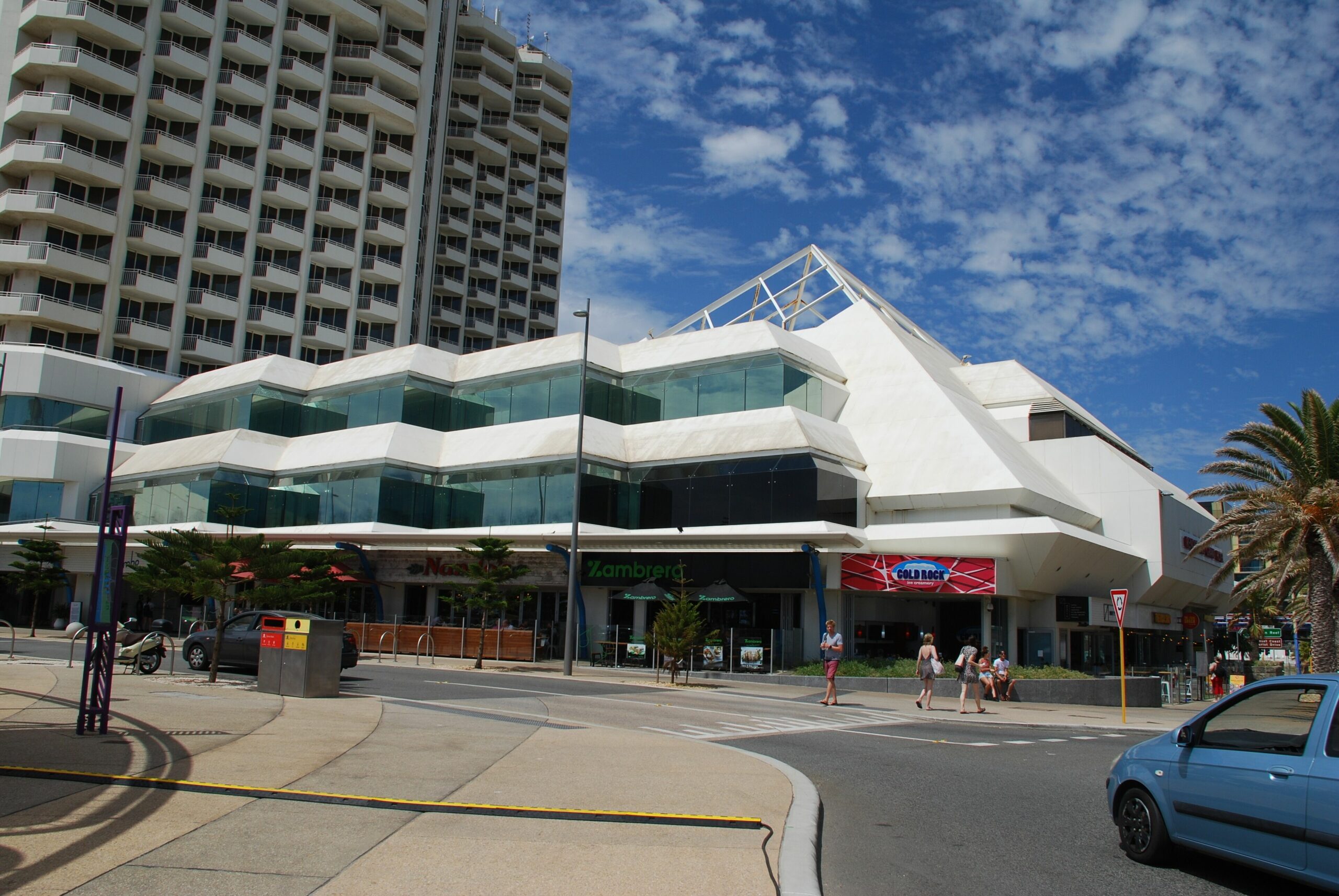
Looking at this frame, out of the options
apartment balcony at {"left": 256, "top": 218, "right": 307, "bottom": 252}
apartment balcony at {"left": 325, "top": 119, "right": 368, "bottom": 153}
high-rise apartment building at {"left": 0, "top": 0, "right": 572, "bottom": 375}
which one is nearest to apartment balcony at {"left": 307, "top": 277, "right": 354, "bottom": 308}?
high-rise apartment building at {"left": 0, "top": 0, "right": 572, "bottom": 375}

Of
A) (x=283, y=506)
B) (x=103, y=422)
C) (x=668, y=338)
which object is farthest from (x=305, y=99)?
(x=668, y=338)

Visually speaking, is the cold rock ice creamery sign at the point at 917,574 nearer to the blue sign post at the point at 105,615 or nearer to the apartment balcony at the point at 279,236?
the blue sign post at the point at 105,615

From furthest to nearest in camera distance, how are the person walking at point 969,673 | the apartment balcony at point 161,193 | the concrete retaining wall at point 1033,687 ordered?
the apartment balcony at point 161,193 < the concrete retaining wall at point 1033,687 < the person walking at point 969,673

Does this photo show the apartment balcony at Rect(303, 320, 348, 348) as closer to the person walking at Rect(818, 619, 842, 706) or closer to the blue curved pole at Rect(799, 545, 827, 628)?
the blue curved pole at Rect(799, 545, 827, 628)

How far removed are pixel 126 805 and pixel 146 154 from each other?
58638 mm

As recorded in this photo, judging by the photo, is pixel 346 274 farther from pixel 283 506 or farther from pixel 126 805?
pixel 126 805

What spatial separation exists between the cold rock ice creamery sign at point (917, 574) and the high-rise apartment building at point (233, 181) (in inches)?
1689

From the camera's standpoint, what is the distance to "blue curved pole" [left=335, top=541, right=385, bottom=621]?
38875mm

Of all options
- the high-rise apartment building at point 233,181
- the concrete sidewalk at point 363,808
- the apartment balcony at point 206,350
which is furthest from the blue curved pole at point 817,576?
the high-rise apartment building at point 233,181

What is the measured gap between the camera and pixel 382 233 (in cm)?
6675

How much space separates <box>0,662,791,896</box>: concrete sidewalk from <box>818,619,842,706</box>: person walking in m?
9.35

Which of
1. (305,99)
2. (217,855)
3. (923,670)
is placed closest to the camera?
(217,855)

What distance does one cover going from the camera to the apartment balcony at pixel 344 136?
64.6m

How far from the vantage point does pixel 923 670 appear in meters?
22.5
